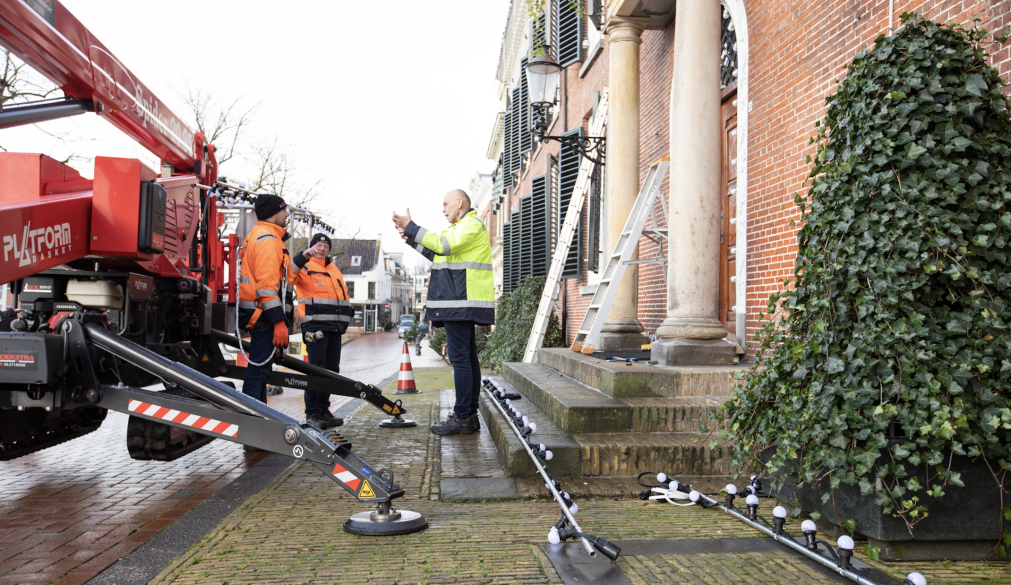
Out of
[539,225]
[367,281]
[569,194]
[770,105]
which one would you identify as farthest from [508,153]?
[367,281]

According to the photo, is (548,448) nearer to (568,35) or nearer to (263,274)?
(263,274)

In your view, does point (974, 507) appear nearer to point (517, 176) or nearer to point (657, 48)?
point (657, 48)

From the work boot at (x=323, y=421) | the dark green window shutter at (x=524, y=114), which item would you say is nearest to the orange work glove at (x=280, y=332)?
the work boot at (x=323, y=421)

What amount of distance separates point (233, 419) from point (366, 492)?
0.77 meters

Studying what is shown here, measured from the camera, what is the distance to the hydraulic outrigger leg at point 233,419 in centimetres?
334

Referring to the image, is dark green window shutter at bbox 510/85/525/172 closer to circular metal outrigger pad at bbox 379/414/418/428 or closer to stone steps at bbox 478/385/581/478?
circular metal outrigger pad at bbox 379/414/418/428

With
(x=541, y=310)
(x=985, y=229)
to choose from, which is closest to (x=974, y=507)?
(x=985, y=229)

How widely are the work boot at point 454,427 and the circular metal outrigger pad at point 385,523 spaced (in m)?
2.22

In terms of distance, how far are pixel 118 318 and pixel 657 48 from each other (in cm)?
736

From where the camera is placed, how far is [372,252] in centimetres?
8125

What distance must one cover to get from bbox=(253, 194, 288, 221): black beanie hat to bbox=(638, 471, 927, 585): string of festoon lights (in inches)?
140

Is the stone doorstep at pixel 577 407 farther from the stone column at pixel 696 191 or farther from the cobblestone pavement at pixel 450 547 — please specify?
the stone column at pixel 696 191

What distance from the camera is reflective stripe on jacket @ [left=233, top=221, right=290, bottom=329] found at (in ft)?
17.9

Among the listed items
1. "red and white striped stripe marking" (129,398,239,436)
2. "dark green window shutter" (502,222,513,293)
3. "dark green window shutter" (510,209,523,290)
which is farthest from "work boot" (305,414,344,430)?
"dark green window shutter" (502,222,513,293)
